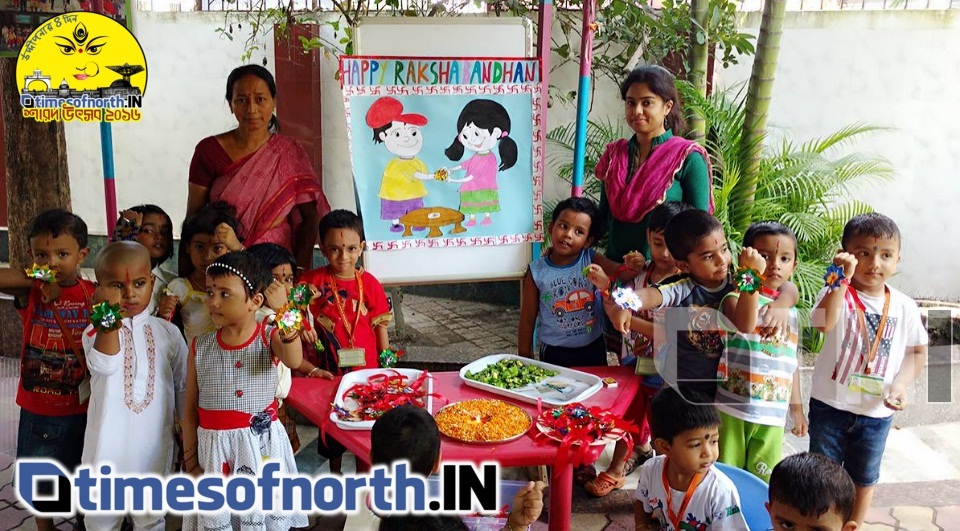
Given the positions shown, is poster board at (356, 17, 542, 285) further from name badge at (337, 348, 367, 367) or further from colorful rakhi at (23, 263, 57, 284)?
colorful rakhi at (23, 263, 57, 284)

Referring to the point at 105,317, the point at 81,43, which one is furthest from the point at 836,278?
the point at 81,43

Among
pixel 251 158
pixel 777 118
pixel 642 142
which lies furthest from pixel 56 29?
pixel 777 118

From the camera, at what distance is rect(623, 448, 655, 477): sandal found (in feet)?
12.0

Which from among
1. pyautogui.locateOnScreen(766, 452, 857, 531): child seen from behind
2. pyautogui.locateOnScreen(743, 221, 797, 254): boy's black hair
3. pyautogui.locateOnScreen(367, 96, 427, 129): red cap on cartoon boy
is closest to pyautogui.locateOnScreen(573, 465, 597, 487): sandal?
pyautogui.locateOnScreen(743, 221, 797, 254): boy's black hair

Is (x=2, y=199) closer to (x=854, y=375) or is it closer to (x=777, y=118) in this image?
(x=777, y=118)

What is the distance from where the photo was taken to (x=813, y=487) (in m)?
2.08

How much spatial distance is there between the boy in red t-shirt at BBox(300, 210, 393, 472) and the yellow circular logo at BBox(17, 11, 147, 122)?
188cm

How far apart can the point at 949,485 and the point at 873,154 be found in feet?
9.63

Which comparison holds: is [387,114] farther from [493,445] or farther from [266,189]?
[493,445]

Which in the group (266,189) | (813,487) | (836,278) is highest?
(266,189)

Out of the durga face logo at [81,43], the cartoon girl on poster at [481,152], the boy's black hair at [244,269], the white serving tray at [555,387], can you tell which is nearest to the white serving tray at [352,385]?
the white serving tray at [555,387]

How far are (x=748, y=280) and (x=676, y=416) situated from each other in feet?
1.69

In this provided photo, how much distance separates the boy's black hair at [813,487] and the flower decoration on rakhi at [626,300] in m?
0.67

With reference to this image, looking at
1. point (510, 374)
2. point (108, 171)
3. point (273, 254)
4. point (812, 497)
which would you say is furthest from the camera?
point (108, 171)
